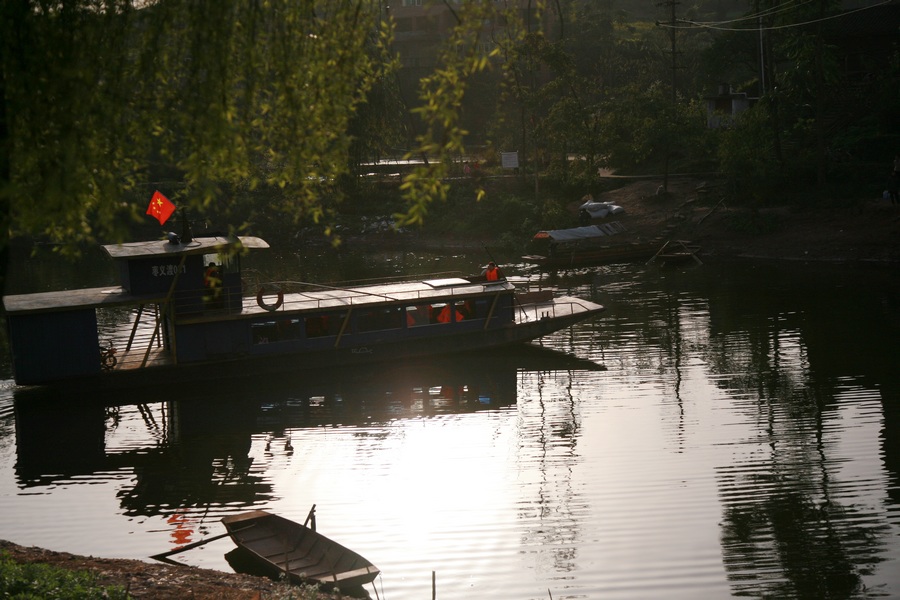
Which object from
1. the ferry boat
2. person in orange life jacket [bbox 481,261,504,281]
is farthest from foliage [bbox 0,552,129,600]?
person in orange life jacket [bbox 481,261,504,281]

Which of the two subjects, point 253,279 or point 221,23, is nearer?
point 221,23

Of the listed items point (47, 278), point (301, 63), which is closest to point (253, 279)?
point (47, 278)

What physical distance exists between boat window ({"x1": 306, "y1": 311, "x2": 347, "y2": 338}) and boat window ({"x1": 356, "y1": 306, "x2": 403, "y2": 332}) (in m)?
0.71

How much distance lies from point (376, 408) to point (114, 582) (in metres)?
14.7

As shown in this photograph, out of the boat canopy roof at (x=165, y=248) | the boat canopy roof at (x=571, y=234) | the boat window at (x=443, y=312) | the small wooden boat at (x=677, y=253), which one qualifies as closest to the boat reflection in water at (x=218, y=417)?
the boat window at (x=443, y=312)

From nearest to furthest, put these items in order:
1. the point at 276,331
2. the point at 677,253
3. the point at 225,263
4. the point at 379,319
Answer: the point at 225,263
the point at 276,331
the point at 379,319
the point at 677,253

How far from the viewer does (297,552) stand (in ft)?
55.6

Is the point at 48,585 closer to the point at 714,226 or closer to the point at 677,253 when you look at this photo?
the point at 677,253

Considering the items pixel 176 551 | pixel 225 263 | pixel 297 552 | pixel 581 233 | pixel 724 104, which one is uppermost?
pixel 724 104

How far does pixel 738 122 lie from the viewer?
6322 cm

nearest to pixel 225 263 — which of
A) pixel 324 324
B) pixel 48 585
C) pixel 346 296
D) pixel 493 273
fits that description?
pixel 324 324

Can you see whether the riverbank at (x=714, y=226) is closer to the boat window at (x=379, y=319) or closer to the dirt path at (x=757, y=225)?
the dirt path at (x=757, y=225)

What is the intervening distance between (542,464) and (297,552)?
853 centimetres

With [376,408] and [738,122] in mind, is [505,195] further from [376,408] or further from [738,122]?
[376,408]
